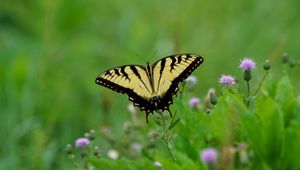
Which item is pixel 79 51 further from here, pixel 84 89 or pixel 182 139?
pixel 182 139

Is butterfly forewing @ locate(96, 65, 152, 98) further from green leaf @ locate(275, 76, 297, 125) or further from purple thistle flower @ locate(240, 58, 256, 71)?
green leaf @ locate(275, 76, 297, 125)

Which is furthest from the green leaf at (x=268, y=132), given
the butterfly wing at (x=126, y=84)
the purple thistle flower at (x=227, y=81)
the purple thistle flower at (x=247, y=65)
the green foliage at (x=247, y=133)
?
the butterfly wing at (x=126, y=84)

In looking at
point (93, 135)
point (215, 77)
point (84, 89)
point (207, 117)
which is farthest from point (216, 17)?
point (207, 117)

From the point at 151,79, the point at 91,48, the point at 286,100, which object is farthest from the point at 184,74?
the point at 91,48

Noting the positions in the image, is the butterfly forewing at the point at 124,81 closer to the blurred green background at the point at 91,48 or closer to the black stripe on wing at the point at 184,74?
the black stripe on wing at the point at 184,74

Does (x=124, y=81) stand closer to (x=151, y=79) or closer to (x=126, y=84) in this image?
(x=126, y=84)

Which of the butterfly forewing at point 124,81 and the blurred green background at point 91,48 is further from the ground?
the blurred green background at point 91,48

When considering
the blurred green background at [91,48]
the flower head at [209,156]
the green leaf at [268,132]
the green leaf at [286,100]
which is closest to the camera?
the flower head at [209,156]
